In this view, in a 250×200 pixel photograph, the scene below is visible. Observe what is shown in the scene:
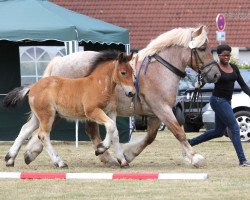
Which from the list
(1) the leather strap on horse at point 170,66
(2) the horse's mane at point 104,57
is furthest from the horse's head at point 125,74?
(1) the leather strap on horse at point 170,66

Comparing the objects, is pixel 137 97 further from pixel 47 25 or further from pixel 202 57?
pixel 47 25

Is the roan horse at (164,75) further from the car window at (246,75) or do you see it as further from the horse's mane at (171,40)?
the car window at (246,75)

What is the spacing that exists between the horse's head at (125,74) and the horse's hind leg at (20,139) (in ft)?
5.05

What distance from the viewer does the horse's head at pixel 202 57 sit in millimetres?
16234

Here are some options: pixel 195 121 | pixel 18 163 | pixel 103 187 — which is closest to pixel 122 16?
pixel 195 121

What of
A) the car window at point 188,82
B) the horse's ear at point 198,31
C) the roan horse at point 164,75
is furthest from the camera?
the car window at point 188,82

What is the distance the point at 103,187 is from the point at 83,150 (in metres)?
7.66

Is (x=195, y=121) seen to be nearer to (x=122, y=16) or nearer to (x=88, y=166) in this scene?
(x=88, y=166)

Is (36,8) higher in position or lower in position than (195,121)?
higher

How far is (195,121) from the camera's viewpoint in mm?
27734

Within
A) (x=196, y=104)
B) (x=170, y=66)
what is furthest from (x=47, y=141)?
(x=196, y=104)

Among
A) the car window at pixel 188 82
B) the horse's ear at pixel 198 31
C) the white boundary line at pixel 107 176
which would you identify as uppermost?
the horse's ear at pixel 198 31

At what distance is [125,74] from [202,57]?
3.93 ft

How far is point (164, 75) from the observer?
16.4m
